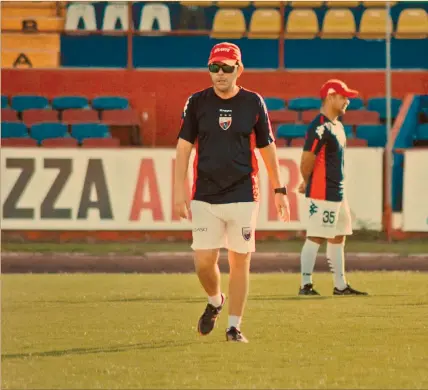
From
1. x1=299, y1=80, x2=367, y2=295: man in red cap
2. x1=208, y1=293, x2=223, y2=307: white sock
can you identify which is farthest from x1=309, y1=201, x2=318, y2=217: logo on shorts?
x1=208, y1=293, x2=223, y2=307: white sock

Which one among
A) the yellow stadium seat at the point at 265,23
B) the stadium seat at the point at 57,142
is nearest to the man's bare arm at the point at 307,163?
the stadium seat at the point at 57,142

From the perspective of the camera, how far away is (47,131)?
2577cm

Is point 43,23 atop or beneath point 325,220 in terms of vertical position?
atop

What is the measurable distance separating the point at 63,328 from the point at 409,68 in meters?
20.0

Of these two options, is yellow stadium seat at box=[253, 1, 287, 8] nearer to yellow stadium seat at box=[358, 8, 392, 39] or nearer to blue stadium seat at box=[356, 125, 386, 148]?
yellow stadium seat at box=[358, 8, 392, 39]

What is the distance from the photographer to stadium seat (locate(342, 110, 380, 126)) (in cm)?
2609

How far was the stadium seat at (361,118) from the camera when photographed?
26.1 metres

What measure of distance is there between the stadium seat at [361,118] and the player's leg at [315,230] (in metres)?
12.6

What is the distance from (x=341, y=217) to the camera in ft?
45.0

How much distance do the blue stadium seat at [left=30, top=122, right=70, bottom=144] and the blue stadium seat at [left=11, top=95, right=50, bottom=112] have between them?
4.28 feet

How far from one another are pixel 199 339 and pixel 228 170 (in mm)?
1257

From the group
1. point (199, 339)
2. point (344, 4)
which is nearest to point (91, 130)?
point (344, 4)

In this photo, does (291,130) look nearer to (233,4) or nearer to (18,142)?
(18,142)

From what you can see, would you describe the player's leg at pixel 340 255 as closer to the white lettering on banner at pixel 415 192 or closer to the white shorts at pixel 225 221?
the white shorts at pixel 225 221
